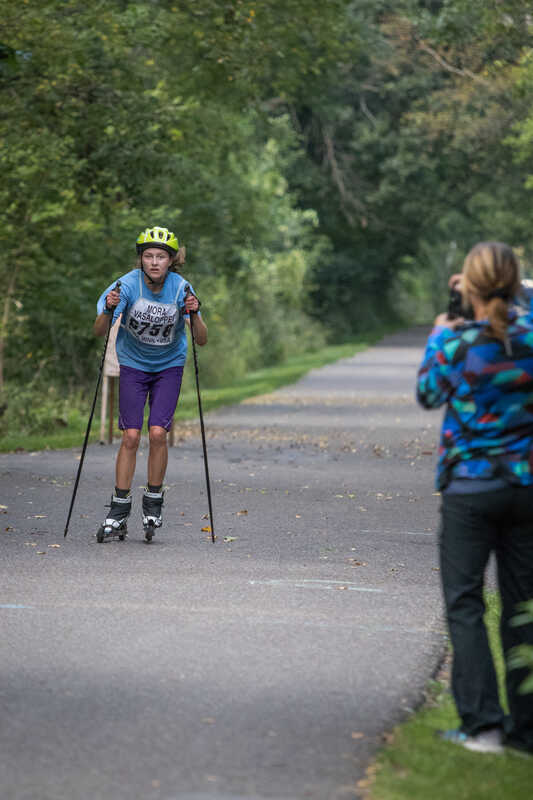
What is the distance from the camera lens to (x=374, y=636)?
7.16m

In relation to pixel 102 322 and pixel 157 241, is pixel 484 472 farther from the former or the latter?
pixel 157 241

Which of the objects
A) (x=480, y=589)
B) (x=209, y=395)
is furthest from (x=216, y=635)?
(x=209, y=395)

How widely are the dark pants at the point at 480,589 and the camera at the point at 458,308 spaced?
642 millimetres

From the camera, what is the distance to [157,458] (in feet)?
33.2

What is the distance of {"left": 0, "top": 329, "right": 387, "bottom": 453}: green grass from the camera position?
1750 centimetres

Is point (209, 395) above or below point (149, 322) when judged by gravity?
below

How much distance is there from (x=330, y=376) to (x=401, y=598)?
26739 millimetres

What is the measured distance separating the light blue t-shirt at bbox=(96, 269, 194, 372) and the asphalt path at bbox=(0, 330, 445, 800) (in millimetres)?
1242

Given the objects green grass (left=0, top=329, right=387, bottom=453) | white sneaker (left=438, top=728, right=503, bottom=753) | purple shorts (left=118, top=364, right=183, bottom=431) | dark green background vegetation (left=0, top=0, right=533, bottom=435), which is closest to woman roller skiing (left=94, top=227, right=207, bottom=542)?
purple shorts (left=118, top=364, right=183, bottom=431)

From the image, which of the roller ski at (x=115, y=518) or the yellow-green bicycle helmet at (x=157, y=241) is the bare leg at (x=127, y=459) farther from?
the yellow-green bicycle helmet at (x=157, y=241)

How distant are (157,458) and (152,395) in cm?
44

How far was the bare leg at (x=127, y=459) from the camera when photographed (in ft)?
32.8

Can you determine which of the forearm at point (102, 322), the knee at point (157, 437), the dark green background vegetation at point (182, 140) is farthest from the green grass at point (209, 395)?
the forearm at point (102, 322)

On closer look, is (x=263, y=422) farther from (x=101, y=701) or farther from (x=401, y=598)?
(x=101, y=701)
